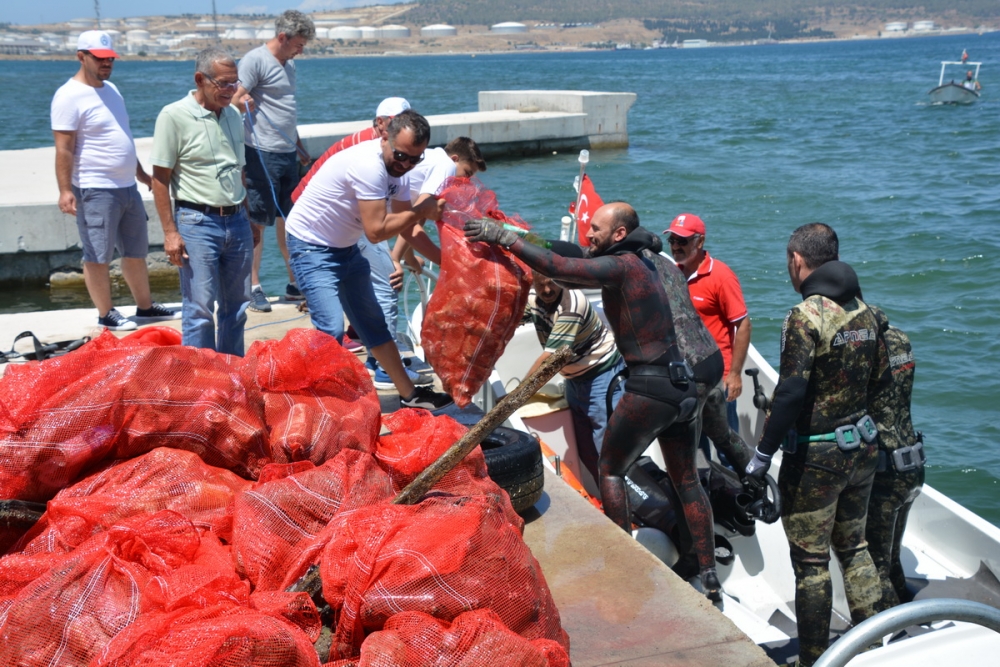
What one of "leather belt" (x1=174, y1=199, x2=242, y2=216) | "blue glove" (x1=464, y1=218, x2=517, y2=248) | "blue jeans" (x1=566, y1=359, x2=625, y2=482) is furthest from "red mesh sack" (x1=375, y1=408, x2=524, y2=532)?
"leather belt" (x1=174, y1=199, x2=242, y2=216)

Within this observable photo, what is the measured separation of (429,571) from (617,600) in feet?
3.81

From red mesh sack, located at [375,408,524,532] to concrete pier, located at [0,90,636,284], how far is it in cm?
881

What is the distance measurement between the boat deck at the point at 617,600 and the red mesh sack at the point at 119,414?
52.0 inches

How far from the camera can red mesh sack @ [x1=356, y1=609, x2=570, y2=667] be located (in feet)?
8.07

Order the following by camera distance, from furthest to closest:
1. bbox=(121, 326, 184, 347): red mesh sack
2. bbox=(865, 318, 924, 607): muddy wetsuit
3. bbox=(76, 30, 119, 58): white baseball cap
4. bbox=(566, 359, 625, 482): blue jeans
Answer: bbox=(76, 30, 119, 58): white baseball cap < bbox=(566, 359, 625, 482): blue jeans < bbox=(865, 318, 924, 607): muddy wetsuit < bbox=(121, 326, 184, 347): red mesh sack

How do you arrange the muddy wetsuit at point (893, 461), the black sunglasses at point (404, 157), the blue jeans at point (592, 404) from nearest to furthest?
the muddy wetsuit at point (893, 461) < the black sunglasses at point (404, 157) < the blue jeans at point (592, 404)

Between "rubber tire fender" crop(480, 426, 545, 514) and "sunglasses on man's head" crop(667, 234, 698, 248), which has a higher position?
"sunglasses on man's head" crop(667, 234, 698, 248)

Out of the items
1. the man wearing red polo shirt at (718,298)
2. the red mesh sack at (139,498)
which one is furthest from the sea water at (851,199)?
the red mesh sack at (139,498)

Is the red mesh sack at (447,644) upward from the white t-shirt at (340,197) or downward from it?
downward

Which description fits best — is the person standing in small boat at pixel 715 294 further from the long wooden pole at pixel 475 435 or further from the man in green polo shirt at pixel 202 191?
the man in green polo shirt at pixel 202 191

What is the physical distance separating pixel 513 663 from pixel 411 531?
0.54 m

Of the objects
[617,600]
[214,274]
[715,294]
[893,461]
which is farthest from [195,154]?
[893,461]

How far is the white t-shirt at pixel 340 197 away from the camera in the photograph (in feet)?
16.0

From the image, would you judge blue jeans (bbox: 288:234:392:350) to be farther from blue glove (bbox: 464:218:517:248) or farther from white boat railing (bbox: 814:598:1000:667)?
white boat railing (bbox: 814:598:1000:667)
